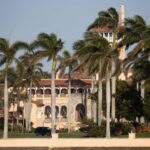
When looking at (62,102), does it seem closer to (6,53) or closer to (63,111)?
(63,111)

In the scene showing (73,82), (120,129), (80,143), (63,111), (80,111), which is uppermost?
(73,82)

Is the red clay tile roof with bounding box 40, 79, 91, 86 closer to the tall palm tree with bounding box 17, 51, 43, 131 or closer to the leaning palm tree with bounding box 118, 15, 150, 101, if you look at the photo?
the tall palm tree with bounding box 17, 51, 43, 131

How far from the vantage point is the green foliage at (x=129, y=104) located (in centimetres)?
5966

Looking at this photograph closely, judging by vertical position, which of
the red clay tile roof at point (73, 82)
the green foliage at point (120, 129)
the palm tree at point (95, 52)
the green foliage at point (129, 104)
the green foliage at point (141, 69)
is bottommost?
the green foliage at point (120, 129)

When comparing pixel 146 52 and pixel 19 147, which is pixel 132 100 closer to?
pixel 146 52

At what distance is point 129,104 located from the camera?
2365 inches

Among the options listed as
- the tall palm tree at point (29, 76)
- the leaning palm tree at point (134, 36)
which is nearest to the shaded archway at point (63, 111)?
the tall palm tree at point (29, 76)

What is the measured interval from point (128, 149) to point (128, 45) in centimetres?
1363

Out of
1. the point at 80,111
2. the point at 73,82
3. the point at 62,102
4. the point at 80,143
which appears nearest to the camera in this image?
the point at 80,143

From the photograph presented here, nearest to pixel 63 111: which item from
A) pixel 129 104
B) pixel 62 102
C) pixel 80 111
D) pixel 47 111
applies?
pixel 62 102

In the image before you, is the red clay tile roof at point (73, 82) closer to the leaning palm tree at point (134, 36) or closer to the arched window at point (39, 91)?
the arched window at point (39, 91)

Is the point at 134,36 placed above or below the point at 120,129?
above

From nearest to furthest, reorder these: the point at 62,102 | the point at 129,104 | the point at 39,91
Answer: the point at 129,104, the point at 62,102, the point at 39,91

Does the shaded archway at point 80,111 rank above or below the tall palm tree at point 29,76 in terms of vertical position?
below
